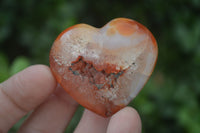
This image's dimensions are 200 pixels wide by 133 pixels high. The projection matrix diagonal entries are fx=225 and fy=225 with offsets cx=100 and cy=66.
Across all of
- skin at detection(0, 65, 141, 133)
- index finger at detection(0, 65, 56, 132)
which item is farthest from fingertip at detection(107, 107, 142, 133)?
index finger at detection(0, 65, 56, 132)

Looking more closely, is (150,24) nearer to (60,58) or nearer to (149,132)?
(149,132)

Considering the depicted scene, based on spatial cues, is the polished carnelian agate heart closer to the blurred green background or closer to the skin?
the skin

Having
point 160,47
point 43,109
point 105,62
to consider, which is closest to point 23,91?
point 43,109

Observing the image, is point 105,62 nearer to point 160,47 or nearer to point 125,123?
point 125,123

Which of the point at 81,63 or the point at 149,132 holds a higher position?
the point at 81,63

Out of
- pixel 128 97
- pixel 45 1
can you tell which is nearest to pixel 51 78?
pixel 128 97

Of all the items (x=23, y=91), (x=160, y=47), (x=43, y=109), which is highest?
(x=23, y=91)

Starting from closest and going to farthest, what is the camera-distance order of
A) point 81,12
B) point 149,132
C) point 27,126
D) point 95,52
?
point 95,52, point 27,126, point 149,132, point 81,12
